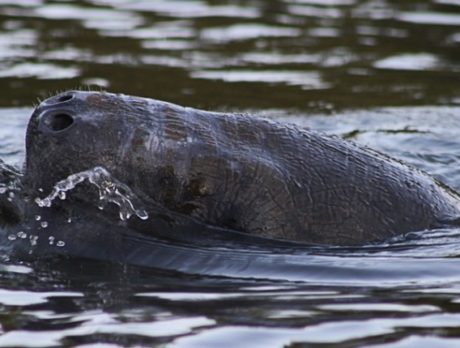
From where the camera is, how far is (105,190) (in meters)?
6.26

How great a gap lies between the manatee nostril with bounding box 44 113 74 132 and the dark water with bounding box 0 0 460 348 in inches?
27.1

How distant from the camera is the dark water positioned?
5.37 metres

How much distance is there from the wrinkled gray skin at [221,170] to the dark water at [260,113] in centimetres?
17

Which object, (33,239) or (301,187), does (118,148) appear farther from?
(301,187)

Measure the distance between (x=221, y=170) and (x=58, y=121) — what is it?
841 mm

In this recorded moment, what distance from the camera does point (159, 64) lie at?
1265 centimetres

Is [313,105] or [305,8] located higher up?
[305,8]

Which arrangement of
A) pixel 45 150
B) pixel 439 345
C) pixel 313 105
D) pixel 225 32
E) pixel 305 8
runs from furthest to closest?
pixel 305 8
pixel 225 32
pixel 313 105
pixel 45 150
pixel 439 345

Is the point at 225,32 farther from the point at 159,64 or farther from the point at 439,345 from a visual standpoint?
the point at 439,345

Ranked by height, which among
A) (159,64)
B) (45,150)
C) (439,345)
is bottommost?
(439,345)

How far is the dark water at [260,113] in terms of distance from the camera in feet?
17.6

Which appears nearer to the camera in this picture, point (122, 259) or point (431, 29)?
point (122, 259)

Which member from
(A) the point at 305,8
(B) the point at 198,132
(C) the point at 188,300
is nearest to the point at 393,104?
(A) the point at 305,8

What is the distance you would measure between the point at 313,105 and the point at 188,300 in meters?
5.87
